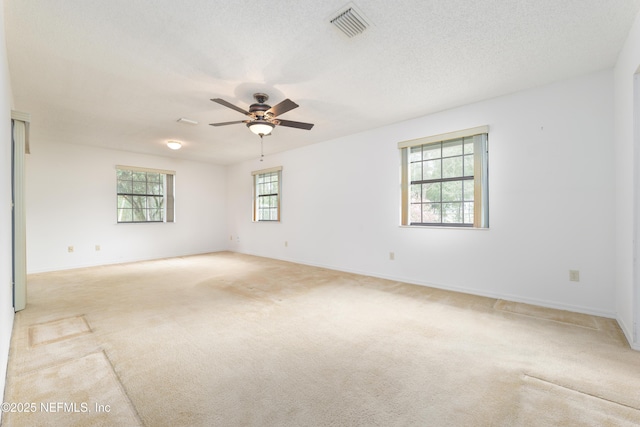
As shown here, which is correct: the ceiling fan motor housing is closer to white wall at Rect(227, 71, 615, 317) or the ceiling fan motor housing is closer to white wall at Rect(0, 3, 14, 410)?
white wall at Rect(0, 3, 14, 410)

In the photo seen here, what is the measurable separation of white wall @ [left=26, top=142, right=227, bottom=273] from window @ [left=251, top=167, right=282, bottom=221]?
1.60 m

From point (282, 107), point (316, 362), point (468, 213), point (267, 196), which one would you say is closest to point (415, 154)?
point (468, 213)

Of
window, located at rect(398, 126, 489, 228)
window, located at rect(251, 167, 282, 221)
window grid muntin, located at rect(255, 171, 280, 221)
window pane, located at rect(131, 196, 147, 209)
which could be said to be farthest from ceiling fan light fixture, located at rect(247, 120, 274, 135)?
window pane, located at rect(131, 196, 147, 209)

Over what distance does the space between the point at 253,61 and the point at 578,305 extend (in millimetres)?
4230

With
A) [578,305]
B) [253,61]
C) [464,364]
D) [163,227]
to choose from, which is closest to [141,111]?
[253,61]

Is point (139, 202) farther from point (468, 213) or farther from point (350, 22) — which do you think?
point (468, 213)

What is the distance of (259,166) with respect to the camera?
7164 millimetres

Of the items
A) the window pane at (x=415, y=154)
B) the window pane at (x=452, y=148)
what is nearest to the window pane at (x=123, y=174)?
the window pane at (x=415, y=154)

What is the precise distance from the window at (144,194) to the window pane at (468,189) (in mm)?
6565

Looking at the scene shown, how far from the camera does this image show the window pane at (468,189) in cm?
382

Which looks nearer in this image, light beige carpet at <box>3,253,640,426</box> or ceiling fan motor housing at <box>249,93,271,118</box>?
light beige carpet at <box>3,253,640,426</box>

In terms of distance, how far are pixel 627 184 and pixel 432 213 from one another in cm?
207

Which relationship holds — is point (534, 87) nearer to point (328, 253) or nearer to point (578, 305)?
point (578, 305)

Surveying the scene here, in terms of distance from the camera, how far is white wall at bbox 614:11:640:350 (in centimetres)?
219
